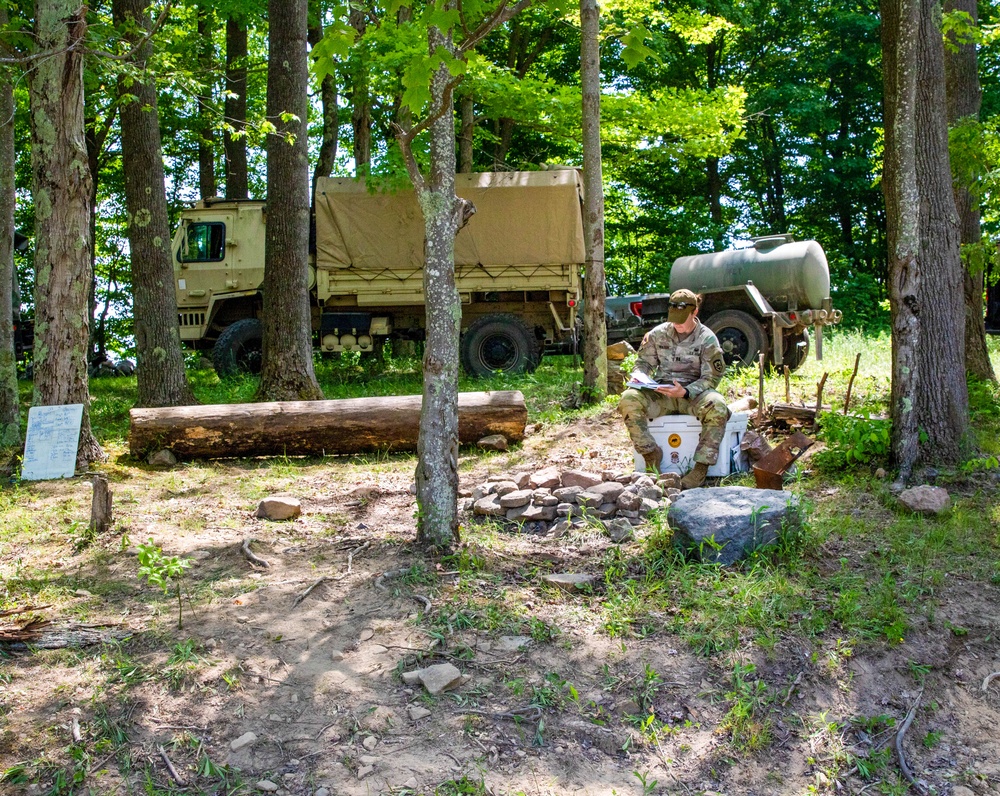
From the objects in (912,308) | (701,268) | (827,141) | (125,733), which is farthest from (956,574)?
(827,141)

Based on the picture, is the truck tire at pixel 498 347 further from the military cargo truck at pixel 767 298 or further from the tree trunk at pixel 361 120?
the tree trunk at pixel 361 120

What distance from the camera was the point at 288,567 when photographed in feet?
16.0

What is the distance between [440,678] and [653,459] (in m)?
3.27

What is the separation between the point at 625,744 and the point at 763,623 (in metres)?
1.08

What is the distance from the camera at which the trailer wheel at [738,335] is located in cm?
1163

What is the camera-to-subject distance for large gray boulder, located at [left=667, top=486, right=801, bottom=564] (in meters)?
4.76

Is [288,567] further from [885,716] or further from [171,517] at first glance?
[885,716]

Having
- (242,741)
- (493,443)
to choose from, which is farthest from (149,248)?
(242,741)

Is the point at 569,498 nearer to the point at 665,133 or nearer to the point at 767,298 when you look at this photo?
the point at 767,298

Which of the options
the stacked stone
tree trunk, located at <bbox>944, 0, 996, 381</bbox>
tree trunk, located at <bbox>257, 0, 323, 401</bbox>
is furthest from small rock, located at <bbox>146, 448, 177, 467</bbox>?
tree trunk, located at <bbox>944, 0, 996, 381</bbox>

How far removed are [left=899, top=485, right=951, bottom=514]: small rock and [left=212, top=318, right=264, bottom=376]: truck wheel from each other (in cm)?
939

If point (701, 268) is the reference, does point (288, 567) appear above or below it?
below

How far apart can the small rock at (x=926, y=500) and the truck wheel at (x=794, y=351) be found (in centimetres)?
635

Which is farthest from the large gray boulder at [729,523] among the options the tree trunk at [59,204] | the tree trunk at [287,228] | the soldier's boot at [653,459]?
the tree trunk at [287,228]
